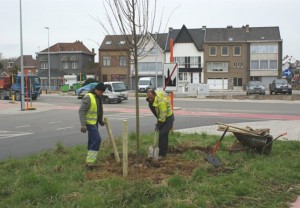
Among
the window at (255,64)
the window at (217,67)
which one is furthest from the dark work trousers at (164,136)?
the window at (255,64)

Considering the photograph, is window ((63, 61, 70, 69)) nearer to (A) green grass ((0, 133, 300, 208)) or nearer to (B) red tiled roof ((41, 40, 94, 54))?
(B) red tiled roof ((41, 40, 94, 54))

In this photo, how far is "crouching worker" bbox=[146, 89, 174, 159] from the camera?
8.59 meters

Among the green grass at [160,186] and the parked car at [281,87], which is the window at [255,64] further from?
the green grass at [160,186]

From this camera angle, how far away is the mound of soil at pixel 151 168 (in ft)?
23.1

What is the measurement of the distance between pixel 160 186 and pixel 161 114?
2749 mm

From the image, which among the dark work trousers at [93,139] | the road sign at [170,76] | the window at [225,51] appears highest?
the window at [225,51]

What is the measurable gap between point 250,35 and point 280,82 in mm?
33463

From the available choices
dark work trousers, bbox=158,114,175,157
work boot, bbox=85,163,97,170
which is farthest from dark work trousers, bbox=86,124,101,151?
dark work trousers, bbox=158,114,175,157

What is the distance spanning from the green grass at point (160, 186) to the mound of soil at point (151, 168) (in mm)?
165

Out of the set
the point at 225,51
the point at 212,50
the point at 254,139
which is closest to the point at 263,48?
the point at 225,51

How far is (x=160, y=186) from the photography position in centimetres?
608

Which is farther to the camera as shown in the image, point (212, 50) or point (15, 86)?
point (212, 50)

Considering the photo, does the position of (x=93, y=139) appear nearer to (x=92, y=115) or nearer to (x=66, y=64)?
(x=92, y=115)

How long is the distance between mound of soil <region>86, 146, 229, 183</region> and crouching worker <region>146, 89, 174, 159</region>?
0.28 metres
